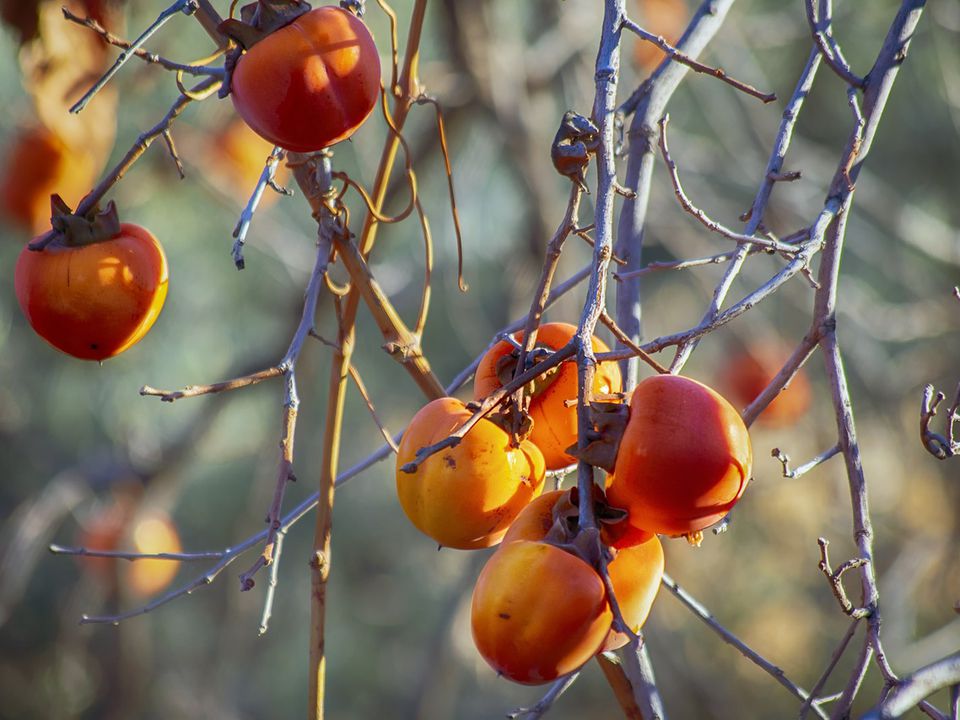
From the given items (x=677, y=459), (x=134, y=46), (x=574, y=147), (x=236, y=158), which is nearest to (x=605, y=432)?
(x=677, y=459)

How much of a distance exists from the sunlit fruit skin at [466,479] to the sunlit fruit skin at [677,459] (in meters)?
0.07

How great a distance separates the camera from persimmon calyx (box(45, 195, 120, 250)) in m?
0.74

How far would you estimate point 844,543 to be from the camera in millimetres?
3176

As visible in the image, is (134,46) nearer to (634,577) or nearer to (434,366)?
(634,577)

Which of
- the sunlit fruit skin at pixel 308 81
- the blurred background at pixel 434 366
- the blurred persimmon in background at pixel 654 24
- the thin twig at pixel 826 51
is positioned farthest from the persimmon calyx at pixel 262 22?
the blurred persimmon in background at pixel 654 24

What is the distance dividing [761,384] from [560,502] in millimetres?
1570

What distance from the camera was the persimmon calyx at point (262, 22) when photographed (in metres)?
0.64

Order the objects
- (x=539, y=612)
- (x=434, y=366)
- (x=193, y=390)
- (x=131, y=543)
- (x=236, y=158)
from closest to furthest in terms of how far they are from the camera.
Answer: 1. (x=539, y=612)
2. (x=193, y=390)
3. (x=131, y=543)
4. (x=236, y=158)
5. (x=434, y=366)

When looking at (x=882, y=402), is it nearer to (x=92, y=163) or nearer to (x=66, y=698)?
(x=92, y=163)

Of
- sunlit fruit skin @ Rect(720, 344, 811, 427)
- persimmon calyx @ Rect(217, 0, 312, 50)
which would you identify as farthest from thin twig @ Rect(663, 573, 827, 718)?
sunlit fruit skin @ Rect(720, 344, 811, 427)

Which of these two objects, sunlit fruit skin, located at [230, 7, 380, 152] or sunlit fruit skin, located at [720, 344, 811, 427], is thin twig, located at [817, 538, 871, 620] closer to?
sunlit fruit skin, located at [230, 7, 380, 152]

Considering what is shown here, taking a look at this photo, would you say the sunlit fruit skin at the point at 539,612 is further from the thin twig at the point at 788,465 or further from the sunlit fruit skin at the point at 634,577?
the thin twig at the point at 788,465

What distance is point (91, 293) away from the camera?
2.31 feet

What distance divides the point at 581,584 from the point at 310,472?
2.93 m
